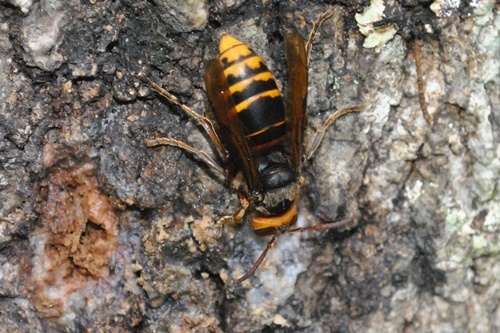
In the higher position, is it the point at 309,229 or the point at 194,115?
the point at 194,115

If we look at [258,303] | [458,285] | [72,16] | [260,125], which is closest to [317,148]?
[260,125]

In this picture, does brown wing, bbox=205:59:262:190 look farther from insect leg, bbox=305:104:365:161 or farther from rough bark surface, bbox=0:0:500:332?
insect leg, bbox=305:104:365:161

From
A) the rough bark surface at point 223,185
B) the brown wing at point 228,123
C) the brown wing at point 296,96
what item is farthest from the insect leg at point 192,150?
the brown wing at point 296,96

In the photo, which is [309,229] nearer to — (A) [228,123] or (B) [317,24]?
(A) [228,123]

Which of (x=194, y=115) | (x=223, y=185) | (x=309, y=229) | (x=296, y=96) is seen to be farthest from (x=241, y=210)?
(x=296, y=96)

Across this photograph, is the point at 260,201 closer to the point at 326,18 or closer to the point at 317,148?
the point at 317,148

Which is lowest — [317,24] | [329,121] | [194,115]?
[329,121]
